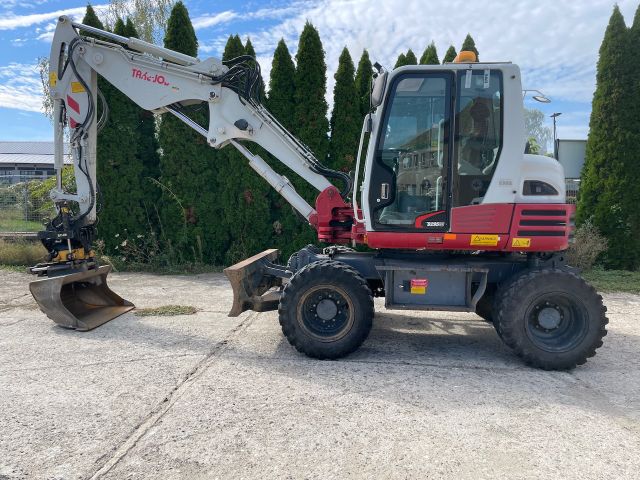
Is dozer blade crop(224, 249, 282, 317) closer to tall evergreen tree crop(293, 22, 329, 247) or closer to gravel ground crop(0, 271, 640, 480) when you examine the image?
gravel ground crop(0, 271, 640, 480)

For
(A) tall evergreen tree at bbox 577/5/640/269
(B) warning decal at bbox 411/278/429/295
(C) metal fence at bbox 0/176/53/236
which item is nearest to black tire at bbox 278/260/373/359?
(B) warning decal at bbox 411/278/429/295

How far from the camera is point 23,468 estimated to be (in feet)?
8.21

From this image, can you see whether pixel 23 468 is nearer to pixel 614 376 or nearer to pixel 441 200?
pixel 441 200

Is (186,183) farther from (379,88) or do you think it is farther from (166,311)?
(379,88)

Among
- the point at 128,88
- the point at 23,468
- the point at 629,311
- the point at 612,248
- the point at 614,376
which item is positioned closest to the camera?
the point at 23,468

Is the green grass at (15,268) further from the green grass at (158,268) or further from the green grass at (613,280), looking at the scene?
the green grass at (613,280)

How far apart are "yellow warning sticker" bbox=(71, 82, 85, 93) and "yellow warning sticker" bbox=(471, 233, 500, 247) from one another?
469 cm

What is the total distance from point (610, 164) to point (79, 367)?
9724 mm

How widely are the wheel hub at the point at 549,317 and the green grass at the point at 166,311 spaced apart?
4.04 metres

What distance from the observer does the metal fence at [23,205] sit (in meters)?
11.4

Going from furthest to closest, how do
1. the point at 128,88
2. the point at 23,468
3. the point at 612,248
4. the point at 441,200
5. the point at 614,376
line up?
the point at 612,248 → the point at 128,88 → the point at 441,200 → the point at 614,376 → the point at 23,468

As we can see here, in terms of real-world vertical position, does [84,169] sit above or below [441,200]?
above

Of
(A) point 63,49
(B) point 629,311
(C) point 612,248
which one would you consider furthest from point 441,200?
(C) point 612,248

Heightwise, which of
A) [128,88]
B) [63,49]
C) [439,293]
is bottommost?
[439,293]
